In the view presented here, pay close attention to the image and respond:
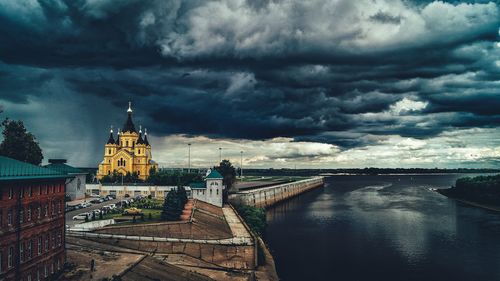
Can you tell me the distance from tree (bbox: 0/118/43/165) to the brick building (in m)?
39.6

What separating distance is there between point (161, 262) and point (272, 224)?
5908 cm

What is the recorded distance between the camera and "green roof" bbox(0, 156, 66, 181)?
33469 mm

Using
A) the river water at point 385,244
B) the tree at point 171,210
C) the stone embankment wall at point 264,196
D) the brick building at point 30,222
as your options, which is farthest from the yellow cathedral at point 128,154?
the brick building at point 30,222

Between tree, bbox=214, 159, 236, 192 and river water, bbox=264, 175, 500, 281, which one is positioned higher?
tree, bbox=214, 159, 236, 192

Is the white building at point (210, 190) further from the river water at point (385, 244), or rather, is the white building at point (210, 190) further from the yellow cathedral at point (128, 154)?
the yellow cathedral at point (128, 154)

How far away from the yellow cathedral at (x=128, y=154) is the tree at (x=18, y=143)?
58.8 metres

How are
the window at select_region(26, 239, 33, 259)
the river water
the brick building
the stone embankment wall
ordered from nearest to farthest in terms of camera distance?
the brick building < the window at select_region(26, 239, 33, 259) < the river water < the stone embankment wall

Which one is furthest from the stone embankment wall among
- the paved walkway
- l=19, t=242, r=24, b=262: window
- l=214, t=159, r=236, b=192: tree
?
l=19, t=242, r=24, b=262: window

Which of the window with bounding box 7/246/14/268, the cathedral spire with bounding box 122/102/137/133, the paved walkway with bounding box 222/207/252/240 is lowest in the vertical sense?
the paved walkway with bounding box 222/207/252/240

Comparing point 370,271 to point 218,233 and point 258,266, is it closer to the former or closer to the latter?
point 258,266

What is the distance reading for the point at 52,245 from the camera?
40.4m

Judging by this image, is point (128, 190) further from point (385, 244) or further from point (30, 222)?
point (30, 222)

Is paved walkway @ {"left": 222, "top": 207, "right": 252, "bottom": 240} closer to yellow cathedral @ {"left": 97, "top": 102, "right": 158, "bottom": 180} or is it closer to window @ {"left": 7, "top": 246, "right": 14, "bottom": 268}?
window @ {"left": 7, "top": 246, "right": 14, "bottom": 268}

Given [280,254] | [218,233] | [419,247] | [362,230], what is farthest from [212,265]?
[362,230]
